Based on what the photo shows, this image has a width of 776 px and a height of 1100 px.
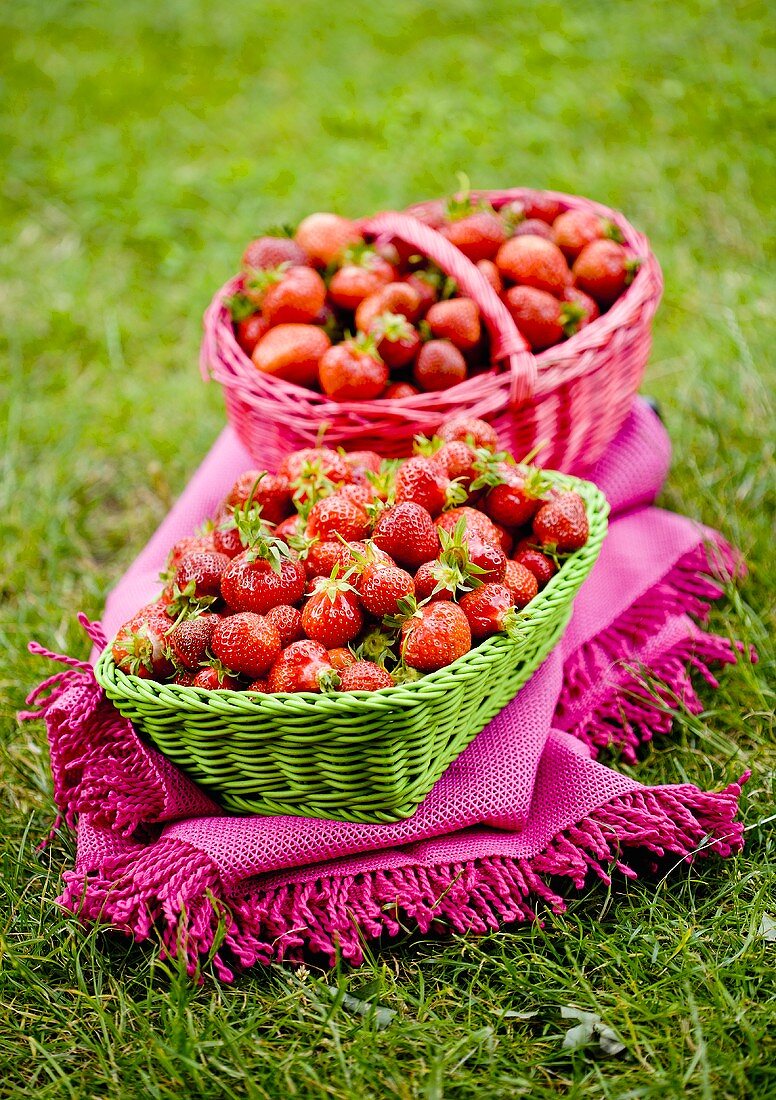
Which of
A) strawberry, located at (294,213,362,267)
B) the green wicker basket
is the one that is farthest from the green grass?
strawberry, located at (294,213,362,267)

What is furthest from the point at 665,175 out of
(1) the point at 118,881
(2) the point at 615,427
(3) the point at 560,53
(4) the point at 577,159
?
(1) the point at 118,881

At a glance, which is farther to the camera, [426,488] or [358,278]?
[358,278]

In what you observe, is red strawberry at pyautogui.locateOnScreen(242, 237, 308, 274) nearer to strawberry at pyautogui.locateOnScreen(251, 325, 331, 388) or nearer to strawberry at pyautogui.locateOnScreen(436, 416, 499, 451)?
strawberry at pyautogui.locateOnScreen(251, 325, 331, 388)

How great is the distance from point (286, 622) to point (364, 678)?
7.2 inches

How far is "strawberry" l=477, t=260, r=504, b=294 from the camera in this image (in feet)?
8.09

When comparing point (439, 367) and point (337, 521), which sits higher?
point (439, 367)

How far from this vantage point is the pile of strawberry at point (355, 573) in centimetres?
164

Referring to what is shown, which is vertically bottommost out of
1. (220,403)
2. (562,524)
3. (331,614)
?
(220,403)

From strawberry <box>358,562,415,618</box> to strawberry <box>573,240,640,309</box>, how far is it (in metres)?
1.21

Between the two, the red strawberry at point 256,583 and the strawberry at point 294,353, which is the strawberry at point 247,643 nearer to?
the red strawberry at point 256,583

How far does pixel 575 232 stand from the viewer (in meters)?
2.61

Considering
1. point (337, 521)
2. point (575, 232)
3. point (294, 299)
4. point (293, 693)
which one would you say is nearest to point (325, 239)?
point (294, 299)

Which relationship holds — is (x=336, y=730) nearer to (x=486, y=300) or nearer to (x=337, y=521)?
(x=337, y=521)

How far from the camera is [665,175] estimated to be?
416cm
